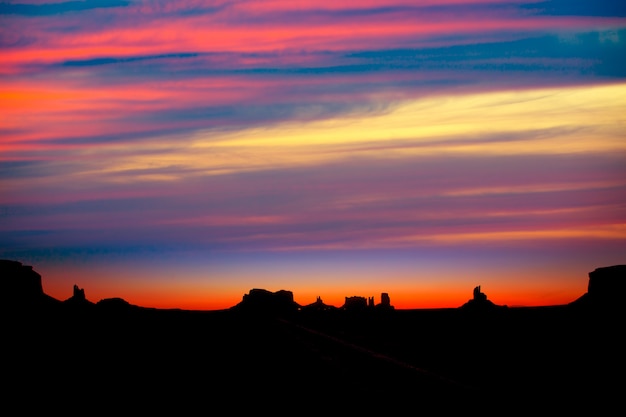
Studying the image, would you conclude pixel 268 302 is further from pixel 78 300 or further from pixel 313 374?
pixel 313 374

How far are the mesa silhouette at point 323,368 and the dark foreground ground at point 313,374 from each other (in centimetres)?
3

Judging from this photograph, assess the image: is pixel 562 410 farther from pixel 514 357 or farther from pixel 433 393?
pixel 514 357

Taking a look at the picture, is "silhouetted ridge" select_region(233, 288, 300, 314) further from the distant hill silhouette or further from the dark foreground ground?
the dark foreground ground

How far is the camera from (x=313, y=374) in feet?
63.4

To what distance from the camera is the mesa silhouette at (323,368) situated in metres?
14.4

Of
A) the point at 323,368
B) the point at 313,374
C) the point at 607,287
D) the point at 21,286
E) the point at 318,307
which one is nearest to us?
the point at 313,374

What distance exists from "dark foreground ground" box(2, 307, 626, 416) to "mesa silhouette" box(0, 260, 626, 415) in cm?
3

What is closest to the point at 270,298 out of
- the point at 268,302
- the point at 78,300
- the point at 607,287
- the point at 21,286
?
the point at 268,302

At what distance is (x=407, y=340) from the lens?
1439 inches

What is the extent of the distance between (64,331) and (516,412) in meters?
26.0

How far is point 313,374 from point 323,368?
1443mm

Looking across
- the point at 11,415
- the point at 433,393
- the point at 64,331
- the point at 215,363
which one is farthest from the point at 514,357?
the point at 64,331

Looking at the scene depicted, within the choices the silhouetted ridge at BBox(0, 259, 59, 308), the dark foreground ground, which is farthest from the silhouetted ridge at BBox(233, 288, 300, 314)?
the dark foreground ground

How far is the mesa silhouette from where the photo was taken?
1439 centimetres
